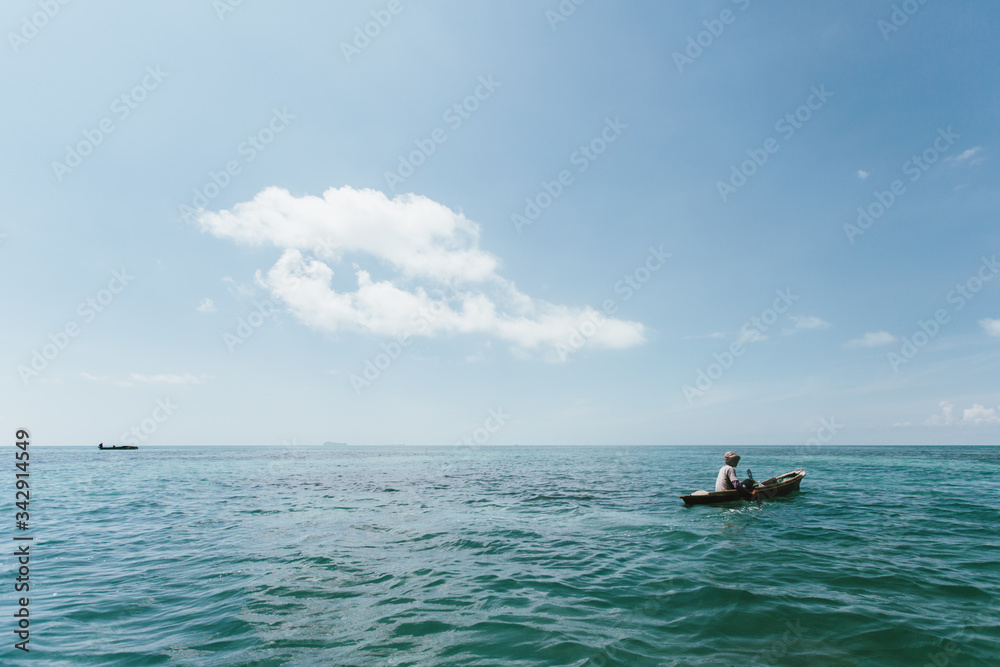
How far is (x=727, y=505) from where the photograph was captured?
65.9 ft

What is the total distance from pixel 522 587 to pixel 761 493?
1688 centimetres

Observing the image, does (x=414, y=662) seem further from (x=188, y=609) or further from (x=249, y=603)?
(x=188, y=609)

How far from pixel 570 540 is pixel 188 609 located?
10.8 m

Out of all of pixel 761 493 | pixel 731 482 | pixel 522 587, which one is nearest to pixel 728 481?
pixel 731 482

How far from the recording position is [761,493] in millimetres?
21156

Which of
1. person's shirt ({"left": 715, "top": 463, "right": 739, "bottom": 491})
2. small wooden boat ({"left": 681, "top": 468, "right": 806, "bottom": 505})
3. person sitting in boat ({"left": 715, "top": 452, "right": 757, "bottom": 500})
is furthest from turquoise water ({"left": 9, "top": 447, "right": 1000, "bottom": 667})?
person's shirt ({"left": 715, "top": 463, "right": 739, "bottom": 491})

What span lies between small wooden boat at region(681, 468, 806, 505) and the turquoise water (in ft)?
2.12

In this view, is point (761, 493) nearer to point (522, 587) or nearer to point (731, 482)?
point (731, 482)

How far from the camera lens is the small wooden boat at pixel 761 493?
19547 millimetres

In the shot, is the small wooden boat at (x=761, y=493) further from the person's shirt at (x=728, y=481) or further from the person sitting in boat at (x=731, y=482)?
the person's shirt at (x=728, y=481)

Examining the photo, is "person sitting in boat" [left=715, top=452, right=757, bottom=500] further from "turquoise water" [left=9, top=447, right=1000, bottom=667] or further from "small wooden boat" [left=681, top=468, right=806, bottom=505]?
"turquoise water" [left=9, top=447, right=1000, bottom=667]

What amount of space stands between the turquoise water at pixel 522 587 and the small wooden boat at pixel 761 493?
64 centimetres

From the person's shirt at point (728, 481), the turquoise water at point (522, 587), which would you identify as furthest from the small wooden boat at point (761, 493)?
the turquoise water at point (522, 587)

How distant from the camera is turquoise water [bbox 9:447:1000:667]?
723 centimetres
